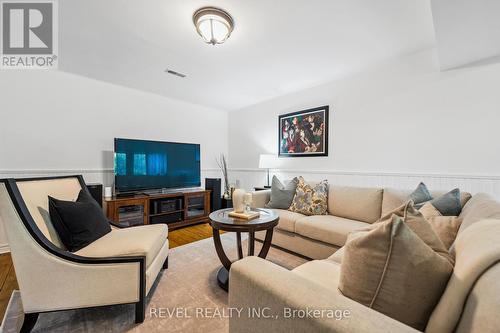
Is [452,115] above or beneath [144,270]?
above

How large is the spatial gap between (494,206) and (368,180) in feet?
6.09

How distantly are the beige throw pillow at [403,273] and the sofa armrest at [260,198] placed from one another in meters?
2.22

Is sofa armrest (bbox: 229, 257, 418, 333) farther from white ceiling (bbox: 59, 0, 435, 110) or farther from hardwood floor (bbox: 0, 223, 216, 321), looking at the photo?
white ceiling (bbox: 59, 0, 435, 110)

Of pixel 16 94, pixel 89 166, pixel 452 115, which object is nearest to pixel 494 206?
pixel 452 115

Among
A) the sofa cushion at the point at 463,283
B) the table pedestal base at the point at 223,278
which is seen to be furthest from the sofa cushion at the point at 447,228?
the table pedestal base at the point at 223,278

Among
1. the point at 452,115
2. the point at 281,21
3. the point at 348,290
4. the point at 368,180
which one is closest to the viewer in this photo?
the point at 348,290

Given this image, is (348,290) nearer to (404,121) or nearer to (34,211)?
(34,211)

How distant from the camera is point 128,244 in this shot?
4.95ft

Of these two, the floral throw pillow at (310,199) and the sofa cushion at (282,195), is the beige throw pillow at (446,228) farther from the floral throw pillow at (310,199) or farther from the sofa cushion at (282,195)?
the sofa cushion at (282,195)

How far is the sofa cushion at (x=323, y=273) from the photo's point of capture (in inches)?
42.7

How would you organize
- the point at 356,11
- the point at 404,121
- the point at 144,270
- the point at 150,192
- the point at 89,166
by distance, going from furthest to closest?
the point at 150,192
the point at 89,166
the point at 404,121
the point at 356,11
the point at 144,270

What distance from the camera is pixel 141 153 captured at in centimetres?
329

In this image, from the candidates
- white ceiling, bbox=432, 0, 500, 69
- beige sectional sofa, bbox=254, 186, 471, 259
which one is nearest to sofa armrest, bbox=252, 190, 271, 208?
beige sectional sofa, bbox=254, 186, 471, 259

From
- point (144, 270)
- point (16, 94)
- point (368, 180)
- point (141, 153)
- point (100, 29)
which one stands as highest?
point (100, 29)
